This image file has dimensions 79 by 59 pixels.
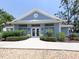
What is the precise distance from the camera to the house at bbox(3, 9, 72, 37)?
139 ft

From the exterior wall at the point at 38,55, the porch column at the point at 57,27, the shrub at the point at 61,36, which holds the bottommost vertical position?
the exterior wall at the point at 38,55

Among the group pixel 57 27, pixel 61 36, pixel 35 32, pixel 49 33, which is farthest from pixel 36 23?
pixel 61 36

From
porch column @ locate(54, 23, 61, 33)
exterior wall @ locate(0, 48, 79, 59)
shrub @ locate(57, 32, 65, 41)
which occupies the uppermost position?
porch column @ locate(54, 23, 61, 33)

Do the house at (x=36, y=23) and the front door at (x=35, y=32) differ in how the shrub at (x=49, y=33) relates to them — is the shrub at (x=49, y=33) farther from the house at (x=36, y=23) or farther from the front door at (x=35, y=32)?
the front door at (x=35, y=32)

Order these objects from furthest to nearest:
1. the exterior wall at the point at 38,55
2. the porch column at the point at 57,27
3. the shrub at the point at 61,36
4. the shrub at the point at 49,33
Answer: the porch column at the point at 57,27
the shrub at the point at 49,33
the shrub at the point at 61,36
the exterior wall at the point at 38,55

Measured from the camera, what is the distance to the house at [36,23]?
42.4 m

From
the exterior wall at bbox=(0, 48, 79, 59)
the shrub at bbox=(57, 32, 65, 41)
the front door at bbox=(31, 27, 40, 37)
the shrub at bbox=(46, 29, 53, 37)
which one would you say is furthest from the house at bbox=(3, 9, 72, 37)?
the exterior wall at bbox=(0, 48, 79, 59)

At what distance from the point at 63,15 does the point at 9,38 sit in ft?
75.6

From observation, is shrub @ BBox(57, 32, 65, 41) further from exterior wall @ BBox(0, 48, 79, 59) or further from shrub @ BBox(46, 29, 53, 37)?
exterior wall @ BBox(0, 48, 79, 59)

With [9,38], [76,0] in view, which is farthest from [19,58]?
[76,0]

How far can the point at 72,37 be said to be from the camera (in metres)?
39.9

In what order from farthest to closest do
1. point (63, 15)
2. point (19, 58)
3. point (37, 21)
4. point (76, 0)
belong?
point (63, 15)
point (76, 0)
point (37, 21)
point (19, 58)

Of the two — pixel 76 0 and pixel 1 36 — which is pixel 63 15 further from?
pixel 1 36

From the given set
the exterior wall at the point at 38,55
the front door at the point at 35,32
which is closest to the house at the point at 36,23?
the front door at the point at 35,32
